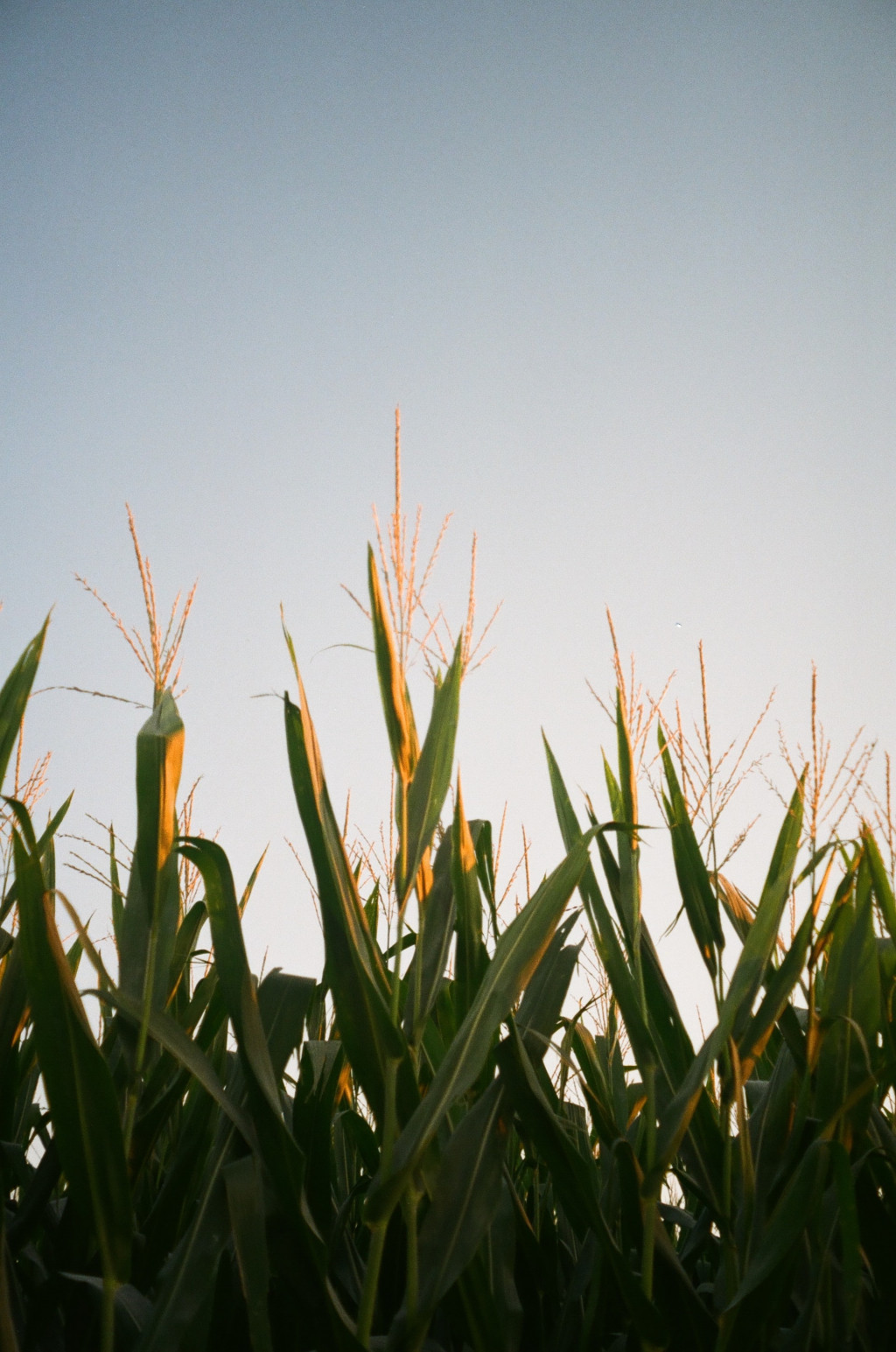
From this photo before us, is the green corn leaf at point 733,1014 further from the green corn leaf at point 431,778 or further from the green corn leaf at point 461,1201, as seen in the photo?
the green corn leaf at point 431,778

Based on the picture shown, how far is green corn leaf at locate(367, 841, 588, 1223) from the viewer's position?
2.08 ft

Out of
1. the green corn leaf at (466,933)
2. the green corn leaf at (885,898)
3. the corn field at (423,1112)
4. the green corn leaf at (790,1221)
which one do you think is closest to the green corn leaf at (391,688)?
the corn field at (423,1112)

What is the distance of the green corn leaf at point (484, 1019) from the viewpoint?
0.63 m

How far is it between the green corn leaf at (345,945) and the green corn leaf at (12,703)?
12.0 inches

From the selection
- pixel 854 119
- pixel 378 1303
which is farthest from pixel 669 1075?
pixel 854 119

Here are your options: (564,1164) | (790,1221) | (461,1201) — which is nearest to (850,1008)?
(790,1221)

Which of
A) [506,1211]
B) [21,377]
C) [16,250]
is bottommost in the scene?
[506,1211]

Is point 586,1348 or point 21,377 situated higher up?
point 21,377

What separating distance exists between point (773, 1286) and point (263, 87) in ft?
14.4

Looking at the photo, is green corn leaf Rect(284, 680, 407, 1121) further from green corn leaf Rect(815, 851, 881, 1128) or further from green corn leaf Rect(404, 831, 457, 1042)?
green corn leaf Rect(815, 851, 881, 1128)

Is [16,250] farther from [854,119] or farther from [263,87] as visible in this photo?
[854,119]

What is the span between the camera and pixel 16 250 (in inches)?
118

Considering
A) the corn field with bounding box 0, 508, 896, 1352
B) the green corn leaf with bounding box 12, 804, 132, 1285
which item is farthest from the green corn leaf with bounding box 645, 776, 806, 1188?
the green corn leaf with bounding box 12, 804, 132, 1285

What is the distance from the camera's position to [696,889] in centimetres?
94
